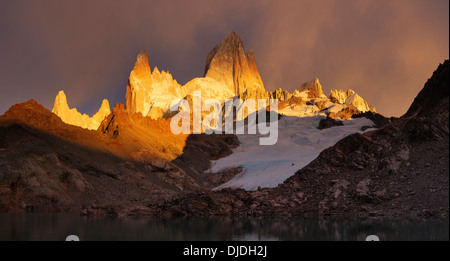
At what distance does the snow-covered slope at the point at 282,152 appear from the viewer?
64125 mm

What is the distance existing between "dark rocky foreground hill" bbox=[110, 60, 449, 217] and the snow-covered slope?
14.9m

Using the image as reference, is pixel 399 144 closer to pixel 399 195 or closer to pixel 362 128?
pixel 399 195

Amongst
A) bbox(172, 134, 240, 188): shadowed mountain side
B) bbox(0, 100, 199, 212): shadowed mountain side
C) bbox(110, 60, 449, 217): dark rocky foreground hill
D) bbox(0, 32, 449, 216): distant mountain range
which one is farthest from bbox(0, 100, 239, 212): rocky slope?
bbox(110, 60, 449, 217): dark rocky foreground hill

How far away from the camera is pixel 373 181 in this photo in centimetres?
3441

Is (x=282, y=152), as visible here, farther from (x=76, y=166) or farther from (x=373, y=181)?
(x=373, y=181)

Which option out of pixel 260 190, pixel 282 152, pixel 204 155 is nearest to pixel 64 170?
pixel 260 190

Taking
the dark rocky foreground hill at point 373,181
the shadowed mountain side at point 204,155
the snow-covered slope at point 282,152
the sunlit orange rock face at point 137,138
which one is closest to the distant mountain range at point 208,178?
the dark rocky foreground hill at point 373,181

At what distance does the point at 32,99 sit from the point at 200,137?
54574 mm

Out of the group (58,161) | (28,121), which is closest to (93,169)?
(58,161)

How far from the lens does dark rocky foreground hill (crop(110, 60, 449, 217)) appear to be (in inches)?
1171

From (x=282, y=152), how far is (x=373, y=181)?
68887 mm

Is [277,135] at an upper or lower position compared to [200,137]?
upper

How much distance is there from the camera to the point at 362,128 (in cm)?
13212
